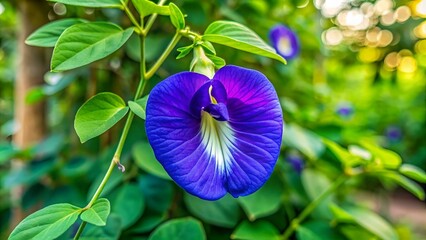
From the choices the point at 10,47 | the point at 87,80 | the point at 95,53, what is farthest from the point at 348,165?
the point at 10,47

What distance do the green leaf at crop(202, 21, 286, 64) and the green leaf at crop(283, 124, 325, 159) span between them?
29 centimetres

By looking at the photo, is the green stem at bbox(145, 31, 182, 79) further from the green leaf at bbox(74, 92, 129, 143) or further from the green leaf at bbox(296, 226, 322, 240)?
the green leaf at bbox(296, 226, 322, 240)

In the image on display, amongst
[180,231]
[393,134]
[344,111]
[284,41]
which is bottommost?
[393,134]

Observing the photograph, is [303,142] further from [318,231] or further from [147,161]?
[147,161]

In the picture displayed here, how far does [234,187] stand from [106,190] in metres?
0.28

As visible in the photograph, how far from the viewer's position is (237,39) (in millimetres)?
345

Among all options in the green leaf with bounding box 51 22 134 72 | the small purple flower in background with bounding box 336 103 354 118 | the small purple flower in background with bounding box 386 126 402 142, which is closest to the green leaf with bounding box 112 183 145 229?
the green leaf with bounding box 51 22 134 72

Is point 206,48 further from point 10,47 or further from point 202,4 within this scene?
point 10,47

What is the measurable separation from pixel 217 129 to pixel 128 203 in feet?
0.76

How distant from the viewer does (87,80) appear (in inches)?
32.6

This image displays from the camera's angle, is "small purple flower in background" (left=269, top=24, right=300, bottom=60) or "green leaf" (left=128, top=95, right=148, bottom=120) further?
"small purple flower in background" (left=269, top=24, right=300, bottom=60)

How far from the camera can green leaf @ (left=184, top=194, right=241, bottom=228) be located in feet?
1.79

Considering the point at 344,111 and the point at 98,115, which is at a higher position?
the point at 98,115

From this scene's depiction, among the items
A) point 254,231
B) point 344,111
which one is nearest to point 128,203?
point 254,231
